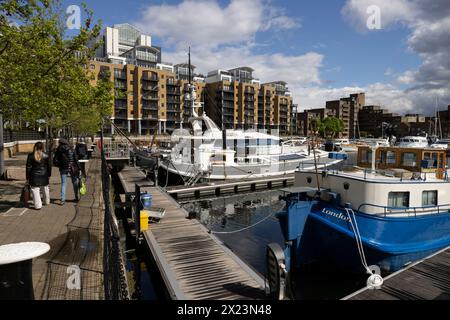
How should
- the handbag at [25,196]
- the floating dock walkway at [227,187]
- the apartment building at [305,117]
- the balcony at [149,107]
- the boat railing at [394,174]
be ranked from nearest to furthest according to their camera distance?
1. the handbag at [25,196]
2. the boat railing at [394,174]
3. the floating dock walkway at [227,187]
4. the balcony at [149,107]
5. the apartment building at [305,117]

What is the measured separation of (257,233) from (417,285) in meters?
9.38

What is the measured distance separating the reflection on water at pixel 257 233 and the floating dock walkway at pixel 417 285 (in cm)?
237

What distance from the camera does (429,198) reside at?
39.5 ft

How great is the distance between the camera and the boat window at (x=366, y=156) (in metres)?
14.6

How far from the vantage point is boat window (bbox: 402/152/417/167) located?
1366cm

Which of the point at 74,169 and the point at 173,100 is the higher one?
the point at 173,100

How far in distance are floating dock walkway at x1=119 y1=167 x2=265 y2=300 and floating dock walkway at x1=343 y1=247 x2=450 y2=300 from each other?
2755mm

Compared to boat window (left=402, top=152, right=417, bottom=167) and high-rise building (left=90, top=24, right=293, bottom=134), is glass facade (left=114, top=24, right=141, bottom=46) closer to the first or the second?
high-rise building (left=90, top=24, right=293, bottom=134)

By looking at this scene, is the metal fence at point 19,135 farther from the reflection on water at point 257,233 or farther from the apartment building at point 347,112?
the apartment building at point 347,112

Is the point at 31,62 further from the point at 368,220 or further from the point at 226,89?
the point at 226,89

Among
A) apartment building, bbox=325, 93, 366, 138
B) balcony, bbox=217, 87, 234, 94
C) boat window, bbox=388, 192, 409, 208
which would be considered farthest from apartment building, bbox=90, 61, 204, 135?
apartment building, bbox=325, 93, 366, 138

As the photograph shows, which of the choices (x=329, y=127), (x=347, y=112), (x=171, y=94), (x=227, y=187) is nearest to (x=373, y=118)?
(x=347, y=112)

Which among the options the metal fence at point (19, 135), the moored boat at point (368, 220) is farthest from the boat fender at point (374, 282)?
the metal fence at point (19, 135)
